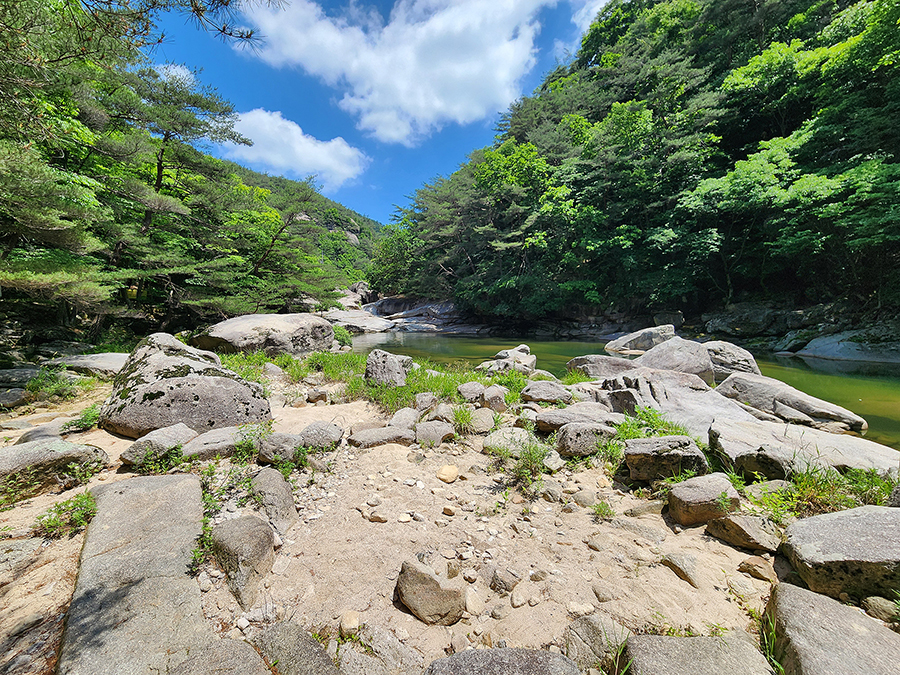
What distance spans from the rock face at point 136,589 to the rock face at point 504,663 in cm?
118

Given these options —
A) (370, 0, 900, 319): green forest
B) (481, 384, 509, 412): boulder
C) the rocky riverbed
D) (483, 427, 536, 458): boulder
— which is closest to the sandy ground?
the rocky riverbed

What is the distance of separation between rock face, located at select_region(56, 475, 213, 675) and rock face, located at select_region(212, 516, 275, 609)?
0.17 m

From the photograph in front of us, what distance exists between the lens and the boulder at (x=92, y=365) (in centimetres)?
573

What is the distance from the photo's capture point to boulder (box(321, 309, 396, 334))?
25.3 meters

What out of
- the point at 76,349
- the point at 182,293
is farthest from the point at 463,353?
the point at 76,349

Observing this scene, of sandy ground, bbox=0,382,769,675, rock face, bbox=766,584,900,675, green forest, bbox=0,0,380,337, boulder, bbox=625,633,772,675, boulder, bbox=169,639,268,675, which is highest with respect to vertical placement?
green forest, bbox=0,0,380,337

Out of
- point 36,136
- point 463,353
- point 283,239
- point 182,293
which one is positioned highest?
point 283,239

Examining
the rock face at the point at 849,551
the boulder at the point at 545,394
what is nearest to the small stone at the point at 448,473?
the rock face at the point at 849,551

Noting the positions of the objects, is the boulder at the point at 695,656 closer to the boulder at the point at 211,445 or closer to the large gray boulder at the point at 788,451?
the large gray boulder at the point at 788,451

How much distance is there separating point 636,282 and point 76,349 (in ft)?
73.7

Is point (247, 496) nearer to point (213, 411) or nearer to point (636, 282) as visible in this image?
point (213, 411)

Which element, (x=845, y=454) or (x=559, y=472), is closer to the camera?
(x=845, y=454)

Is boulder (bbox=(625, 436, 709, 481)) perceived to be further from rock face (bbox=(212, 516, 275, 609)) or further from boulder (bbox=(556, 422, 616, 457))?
rock face (bbox=(212, 516, 275, 609))

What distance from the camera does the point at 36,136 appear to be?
354cm
